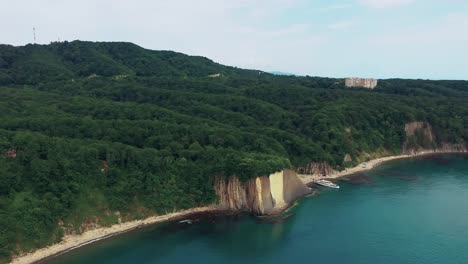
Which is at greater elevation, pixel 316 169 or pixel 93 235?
pixel 316 169

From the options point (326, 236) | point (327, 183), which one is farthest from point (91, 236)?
point (327, 183)

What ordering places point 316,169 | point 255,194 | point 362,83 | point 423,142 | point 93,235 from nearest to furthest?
point 93,235 < point 255,194 < point 316,169 < point 423,142 < point 362,83

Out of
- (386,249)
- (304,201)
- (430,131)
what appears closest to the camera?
(386,249)

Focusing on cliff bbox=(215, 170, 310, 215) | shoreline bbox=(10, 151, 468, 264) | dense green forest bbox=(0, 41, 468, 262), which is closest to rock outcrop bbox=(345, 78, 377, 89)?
dense green forest bbox=(0, 41, 468, 262)

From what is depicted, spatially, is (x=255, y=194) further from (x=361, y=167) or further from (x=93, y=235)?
(x=361, y=167)

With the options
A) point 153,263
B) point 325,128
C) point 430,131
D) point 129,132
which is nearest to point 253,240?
point 153,263

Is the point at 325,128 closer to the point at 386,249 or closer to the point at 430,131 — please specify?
the point at 430,131
